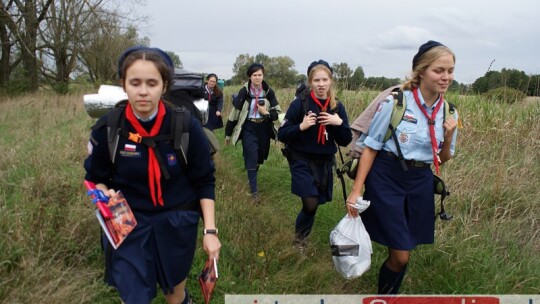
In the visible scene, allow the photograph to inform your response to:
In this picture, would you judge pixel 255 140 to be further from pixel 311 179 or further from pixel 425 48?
pixel 425 48

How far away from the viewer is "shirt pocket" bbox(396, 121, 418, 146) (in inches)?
110

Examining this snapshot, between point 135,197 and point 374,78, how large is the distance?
759 centimetres

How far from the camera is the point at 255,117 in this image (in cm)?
612

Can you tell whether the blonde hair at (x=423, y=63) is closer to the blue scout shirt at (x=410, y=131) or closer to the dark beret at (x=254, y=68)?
the blue scout shirt at (x=410, y=131)

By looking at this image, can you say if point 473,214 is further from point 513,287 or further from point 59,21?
point 59,21

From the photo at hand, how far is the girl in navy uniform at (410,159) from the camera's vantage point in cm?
279

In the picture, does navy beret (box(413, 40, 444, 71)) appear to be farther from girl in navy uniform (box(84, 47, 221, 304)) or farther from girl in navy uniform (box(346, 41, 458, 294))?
girl in navy uniform (box(84, 47, 221, 304))

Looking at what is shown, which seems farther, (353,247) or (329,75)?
(329,75)

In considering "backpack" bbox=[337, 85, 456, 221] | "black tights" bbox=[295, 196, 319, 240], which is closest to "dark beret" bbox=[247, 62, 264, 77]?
"black tights" bbox=[295, 196, 319, 240]

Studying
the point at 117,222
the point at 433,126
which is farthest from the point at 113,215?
the point at 433,126

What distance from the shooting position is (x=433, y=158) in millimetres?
2863

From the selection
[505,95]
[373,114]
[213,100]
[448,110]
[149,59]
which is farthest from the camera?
[213,100]

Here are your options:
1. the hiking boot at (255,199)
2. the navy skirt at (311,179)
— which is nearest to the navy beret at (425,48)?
the navy skirt at (311,179)

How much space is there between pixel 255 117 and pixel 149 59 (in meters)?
4.14
